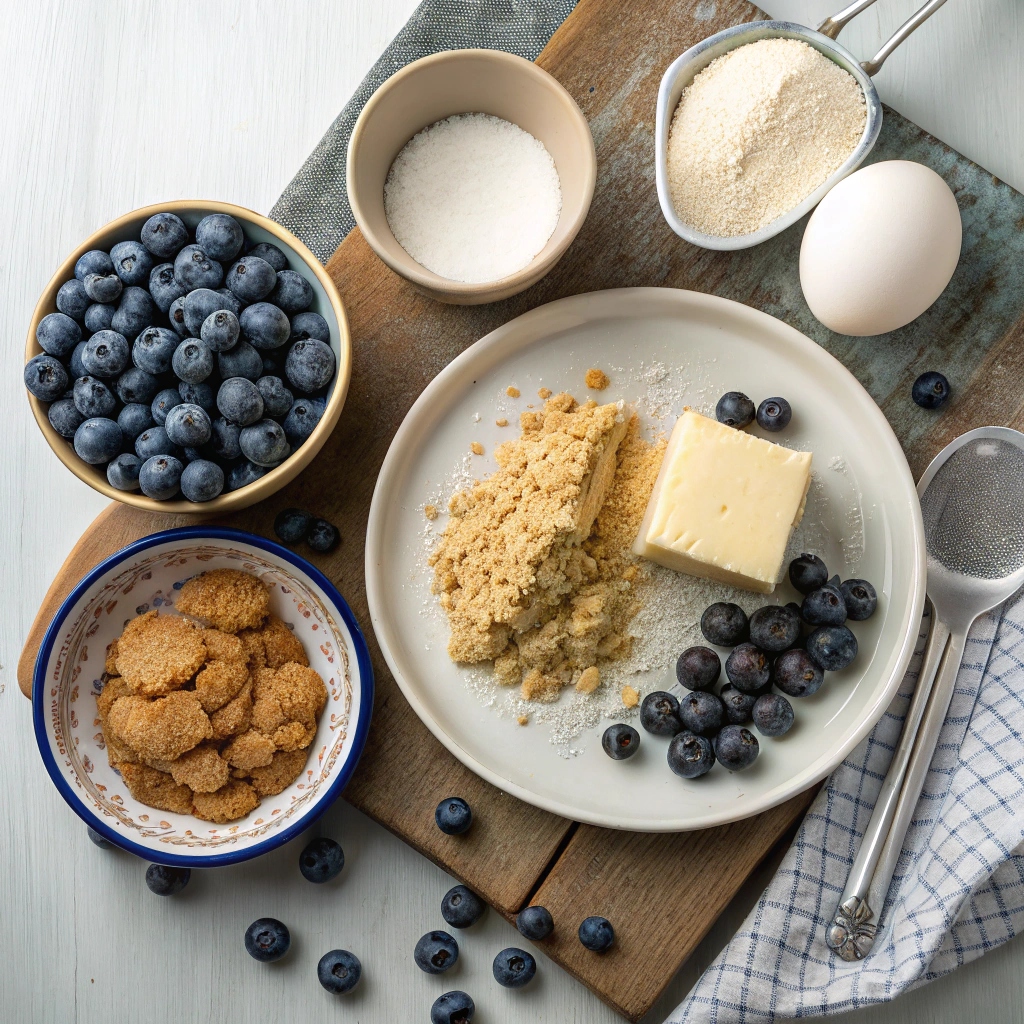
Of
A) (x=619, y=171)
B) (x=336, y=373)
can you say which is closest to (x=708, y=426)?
(x=619, y=171)

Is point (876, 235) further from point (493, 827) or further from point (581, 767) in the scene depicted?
point (493, 827)

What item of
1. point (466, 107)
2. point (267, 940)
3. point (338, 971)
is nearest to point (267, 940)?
point (267, 940)

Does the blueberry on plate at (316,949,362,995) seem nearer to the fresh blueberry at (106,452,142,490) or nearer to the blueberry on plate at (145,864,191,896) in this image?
the blueberry on plate at (145,864,191,896)

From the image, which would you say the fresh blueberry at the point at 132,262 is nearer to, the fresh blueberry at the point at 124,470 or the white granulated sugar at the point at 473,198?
the fresh blueberry at the point at 124,470

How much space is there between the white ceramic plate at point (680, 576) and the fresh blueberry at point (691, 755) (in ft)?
0.21

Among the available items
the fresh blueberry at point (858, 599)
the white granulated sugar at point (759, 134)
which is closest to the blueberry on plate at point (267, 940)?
the fresh blueberry at point (858, 599)

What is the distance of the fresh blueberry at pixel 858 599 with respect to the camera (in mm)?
1613

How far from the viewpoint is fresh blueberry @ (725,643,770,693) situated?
5.24 ft

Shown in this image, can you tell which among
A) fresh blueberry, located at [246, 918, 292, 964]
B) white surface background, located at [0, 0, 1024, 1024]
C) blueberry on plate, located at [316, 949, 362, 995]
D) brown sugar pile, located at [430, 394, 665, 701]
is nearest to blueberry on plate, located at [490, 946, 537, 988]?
white surface background, located at [0, 0, 1024, 1024]

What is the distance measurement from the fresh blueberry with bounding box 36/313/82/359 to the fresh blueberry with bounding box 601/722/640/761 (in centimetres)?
120

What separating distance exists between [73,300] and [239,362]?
1.02 ft

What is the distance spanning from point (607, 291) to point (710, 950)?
55.5 inches

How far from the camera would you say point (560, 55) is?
1.74 meters

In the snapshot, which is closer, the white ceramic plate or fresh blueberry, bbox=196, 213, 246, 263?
fresh blueberry, bbox=196, 213, 246, 263
